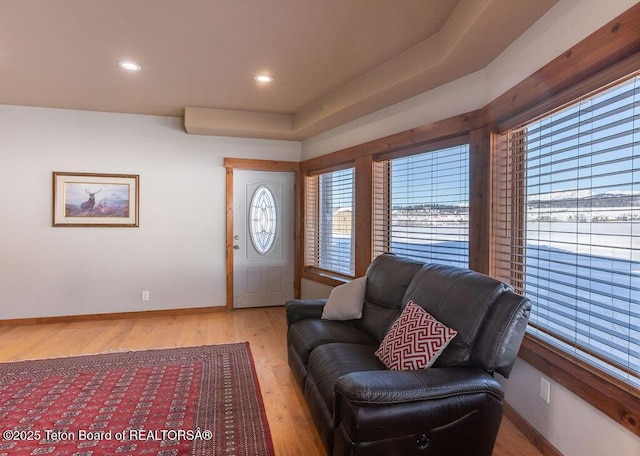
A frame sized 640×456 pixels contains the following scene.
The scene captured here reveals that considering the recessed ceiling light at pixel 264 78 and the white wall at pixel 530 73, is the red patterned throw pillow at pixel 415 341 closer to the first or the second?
the white wall at pixel 530 73

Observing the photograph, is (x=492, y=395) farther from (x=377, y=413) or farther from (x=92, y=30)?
(x=92, y=30)

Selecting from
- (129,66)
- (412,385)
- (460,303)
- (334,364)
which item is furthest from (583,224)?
(129,66)

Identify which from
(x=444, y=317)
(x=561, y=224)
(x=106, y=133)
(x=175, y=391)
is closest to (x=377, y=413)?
(x=444, y=317)

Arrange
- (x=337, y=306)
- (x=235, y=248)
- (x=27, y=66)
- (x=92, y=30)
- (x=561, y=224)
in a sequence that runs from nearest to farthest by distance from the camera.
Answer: (x=561, y=224) → (x=92, y=30) → (x=337, y=306) → (x=27, y=66) → (x=235, y=248)

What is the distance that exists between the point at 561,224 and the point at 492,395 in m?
1.00

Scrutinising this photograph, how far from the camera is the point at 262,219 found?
5094mm

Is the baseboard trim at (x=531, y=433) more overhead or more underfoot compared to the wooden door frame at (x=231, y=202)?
more underfoot

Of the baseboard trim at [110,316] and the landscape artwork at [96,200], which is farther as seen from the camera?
the landscape artwork at [96,200]

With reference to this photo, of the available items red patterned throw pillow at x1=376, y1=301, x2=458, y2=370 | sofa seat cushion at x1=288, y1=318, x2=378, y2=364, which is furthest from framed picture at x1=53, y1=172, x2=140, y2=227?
red patterned throw pillow at x1=376, y1=301, x2=458, y2=370

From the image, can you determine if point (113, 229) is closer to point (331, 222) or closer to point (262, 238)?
point (262, 238)

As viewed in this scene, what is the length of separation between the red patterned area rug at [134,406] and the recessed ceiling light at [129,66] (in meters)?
2.62

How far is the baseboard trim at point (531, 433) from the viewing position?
1894mm

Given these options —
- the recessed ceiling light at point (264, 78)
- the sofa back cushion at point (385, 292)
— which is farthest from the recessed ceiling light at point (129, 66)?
the sofa back cushion at point (385, 292)

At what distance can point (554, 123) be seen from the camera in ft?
6.58
